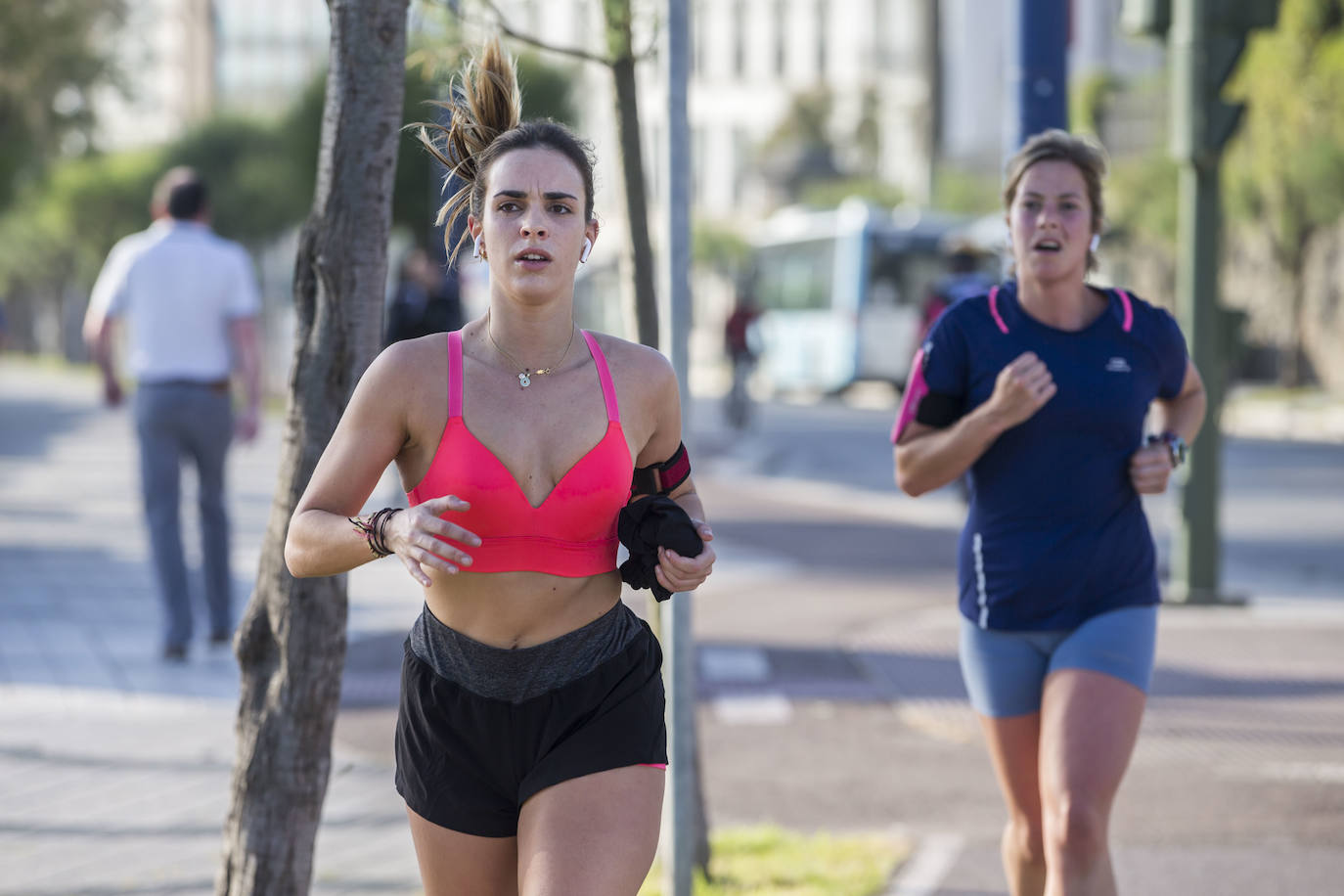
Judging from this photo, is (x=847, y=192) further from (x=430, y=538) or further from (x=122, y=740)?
(x=430, y=538)

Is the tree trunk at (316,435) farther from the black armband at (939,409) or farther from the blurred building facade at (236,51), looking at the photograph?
the blurred building facade at (236,51)

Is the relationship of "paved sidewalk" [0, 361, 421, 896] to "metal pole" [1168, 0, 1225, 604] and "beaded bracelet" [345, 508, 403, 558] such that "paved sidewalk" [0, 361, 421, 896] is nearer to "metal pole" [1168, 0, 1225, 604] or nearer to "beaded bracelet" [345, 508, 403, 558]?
"beaded bracelet" [345, 508, 403, 558]

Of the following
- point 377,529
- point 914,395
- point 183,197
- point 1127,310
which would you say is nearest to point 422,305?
point 183,197

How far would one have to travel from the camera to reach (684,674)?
Answer: 15.1 feet

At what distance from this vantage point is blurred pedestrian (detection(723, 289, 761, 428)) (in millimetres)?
25234

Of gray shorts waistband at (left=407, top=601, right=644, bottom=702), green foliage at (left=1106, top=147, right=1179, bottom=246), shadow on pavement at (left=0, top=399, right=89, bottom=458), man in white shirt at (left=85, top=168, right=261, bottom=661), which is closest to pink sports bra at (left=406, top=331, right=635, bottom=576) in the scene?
gray shorts waistband at (left=407, top=601, right=644, bottom=702)

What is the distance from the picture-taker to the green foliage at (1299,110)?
28.5 m

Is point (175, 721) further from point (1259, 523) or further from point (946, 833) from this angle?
point (1259, 523)

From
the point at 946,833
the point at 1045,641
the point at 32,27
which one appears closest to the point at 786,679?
the point at 946,833

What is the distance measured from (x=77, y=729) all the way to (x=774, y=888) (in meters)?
3.21

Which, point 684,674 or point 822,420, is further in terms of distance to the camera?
point 822,420

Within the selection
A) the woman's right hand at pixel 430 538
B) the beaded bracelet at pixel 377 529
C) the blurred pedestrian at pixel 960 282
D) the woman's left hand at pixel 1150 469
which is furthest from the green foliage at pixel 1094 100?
the woman's right hand at pixel 430 538

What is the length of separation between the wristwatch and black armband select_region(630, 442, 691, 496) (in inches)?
52.2

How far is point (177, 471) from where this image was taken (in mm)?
8125
